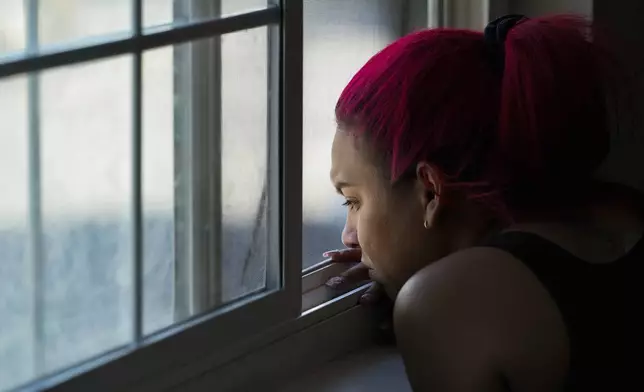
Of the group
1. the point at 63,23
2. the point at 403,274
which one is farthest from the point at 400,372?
the point at 63,23

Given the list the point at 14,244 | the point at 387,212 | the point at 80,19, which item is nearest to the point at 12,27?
the point at 80,19

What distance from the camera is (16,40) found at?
0.95 metres

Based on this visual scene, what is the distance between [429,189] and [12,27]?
0.45 m

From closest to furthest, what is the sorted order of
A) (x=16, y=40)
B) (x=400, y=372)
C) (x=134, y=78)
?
(x=16, y=40)
(x=134, y=78)
(x=400, y=372)

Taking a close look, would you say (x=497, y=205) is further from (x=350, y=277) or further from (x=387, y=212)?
(x=350, y=277)

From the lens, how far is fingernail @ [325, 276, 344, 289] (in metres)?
1.54

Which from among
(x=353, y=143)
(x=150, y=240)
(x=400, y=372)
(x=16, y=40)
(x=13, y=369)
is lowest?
(x=400, y=372)

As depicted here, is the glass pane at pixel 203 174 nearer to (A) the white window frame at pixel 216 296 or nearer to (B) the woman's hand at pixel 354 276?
(A) the white window frame at pixel 216 296

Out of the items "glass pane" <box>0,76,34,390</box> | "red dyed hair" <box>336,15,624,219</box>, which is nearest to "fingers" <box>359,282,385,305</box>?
"red dyed hair" <box>336,15,624,219</box>

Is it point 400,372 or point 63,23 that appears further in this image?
point 400,372

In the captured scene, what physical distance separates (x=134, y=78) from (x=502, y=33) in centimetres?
40

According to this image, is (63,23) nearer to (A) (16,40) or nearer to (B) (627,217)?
(A) (16,40)

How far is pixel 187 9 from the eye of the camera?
1.17m

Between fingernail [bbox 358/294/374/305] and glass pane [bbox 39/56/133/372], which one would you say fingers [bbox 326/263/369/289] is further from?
glass pane [bbox 39/56/133/372]
